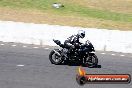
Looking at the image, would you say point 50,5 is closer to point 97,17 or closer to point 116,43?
point 97,17

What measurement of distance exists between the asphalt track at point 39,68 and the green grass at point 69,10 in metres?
14.4

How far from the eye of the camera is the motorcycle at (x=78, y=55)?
65.3 ft

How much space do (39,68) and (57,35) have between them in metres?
8.10

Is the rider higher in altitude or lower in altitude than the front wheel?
higher

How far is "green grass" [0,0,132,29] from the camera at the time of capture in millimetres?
39531

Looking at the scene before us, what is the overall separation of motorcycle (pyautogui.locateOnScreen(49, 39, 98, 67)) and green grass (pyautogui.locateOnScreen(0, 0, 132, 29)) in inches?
742

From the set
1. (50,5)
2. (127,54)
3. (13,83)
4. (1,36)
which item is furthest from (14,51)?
(50,5)

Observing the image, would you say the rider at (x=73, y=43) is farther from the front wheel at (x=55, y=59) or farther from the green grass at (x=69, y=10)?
the green grass at (x=69, y=10)

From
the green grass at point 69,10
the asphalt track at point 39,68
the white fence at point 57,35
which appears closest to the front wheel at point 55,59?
the asphalt track at point 39,68

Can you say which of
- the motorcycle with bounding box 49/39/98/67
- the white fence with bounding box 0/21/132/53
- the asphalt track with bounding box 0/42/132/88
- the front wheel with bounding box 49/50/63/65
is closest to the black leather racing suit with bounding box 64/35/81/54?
the motorcycle with bounding box 49/39/98/67

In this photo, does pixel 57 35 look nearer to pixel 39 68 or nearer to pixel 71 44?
pixel 71 44

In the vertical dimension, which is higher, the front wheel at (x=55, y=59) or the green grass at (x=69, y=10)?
the front wheel at (x=55, y=59)

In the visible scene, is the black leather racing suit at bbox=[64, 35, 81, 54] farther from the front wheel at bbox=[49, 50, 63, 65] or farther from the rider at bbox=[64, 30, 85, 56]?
the front wheel at bbox=[49, 50, 63, 65]

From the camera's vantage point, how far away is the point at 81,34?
65.8ft
